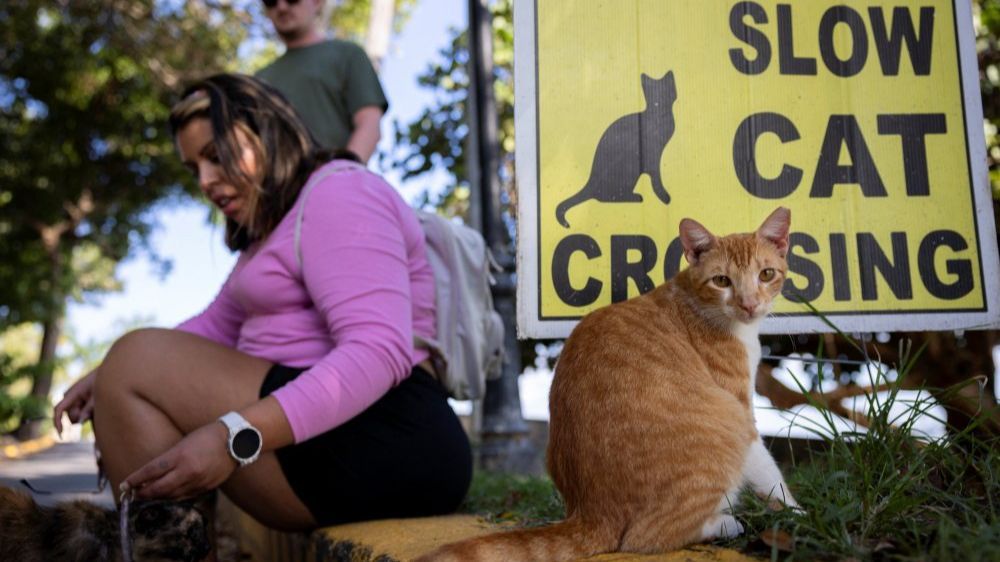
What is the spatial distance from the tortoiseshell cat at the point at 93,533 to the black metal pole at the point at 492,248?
3.14 m

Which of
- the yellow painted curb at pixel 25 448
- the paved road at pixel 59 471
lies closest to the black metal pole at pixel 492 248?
the paved road at pixel 59 471

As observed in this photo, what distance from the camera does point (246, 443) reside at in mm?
2312

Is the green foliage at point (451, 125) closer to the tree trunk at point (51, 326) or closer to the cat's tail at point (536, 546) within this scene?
the cat's tail at point (536, 546)

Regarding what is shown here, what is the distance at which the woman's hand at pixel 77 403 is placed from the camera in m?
3.05

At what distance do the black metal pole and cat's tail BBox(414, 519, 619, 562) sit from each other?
357 centimetres

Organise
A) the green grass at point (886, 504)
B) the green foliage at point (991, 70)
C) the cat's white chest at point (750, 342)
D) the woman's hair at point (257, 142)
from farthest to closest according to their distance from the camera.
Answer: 1. the green foliage at point (991, 70)
2. the woman's hair at point (257, 142)
3. the cat's white chest at point (750, 342)
4. the green grass at point (886, 504)

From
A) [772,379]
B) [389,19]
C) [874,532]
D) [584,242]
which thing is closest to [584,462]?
[874,532]

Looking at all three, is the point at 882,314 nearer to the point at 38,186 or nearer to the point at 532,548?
the point at 532,548

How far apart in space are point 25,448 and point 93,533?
9.78m

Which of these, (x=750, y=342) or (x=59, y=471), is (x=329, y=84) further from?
(x=59, y=471)

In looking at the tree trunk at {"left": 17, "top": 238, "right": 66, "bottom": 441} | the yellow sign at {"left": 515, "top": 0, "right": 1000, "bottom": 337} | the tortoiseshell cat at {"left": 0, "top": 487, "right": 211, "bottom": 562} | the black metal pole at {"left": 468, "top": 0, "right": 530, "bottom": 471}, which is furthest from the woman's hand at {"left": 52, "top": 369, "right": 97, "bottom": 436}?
the tree trunk at {"left": 17, "top": 238, "right": 66, "bottom": 441}

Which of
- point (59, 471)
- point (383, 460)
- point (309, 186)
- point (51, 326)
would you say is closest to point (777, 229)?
point (383, 460)

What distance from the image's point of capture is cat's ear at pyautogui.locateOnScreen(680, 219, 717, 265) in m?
2.25

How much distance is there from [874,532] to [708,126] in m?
1.33
